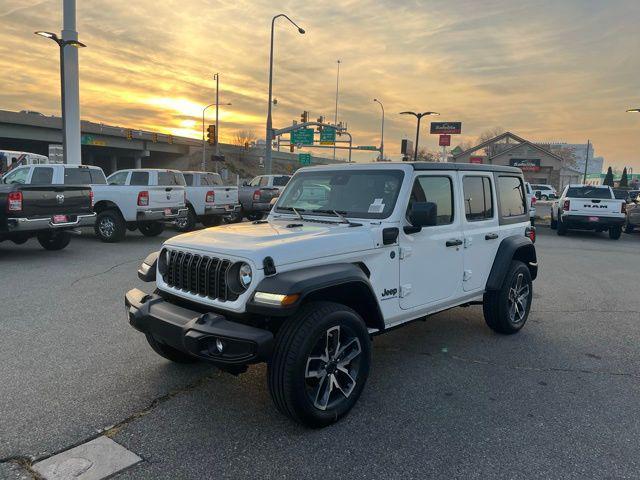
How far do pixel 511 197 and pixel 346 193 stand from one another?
7.48ft

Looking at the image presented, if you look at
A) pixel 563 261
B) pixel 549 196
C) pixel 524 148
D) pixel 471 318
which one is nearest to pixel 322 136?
pixel 549 196

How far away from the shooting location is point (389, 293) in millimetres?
3949

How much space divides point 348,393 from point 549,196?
155 ft

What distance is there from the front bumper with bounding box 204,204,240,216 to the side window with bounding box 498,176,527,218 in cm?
1084

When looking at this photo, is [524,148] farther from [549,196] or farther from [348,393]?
[348,393]

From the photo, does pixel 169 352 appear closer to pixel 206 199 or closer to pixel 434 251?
pixel 434 251

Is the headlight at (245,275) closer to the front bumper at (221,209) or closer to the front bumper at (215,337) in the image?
the front bumper at (215,337)

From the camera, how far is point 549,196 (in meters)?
45.6

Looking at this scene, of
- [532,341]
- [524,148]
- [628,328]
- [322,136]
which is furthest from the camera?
[524,148]

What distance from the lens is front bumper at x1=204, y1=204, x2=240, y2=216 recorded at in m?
15.1

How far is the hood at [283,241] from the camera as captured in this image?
3.27 metres

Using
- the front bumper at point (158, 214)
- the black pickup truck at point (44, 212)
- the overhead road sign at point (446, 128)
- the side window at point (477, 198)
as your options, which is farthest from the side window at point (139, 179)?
the overhead road sign at point (446, 128)

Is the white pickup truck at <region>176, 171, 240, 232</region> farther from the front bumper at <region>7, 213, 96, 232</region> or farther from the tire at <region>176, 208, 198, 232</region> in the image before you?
the front bumper at <region>7, 213, 96, 232</region>

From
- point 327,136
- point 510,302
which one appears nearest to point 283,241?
point 510,302
